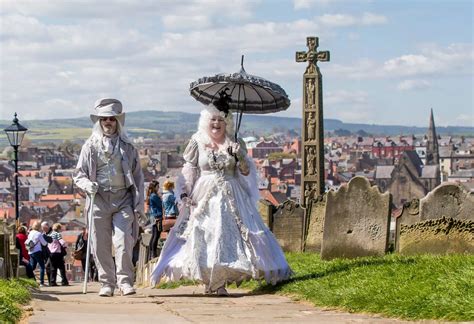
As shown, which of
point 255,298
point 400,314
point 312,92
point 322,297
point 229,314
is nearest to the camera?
point 400,314

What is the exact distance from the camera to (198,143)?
15961mm

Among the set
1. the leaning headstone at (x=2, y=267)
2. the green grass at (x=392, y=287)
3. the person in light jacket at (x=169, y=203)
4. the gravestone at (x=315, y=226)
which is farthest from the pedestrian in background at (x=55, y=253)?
the green grass at (x=392, y=287)

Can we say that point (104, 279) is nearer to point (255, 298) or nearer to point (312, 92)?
point (255, 298)

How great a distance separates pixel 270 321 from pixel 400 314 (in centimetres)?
102

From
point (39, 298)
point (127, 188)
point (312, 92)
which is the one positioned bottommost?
point (39, 298)

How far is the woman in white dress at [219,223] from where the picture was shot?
50.6 feet

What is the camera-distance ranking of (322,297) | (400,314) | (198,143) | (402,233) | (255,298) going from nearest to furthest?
(400,314) → (322,297) → (255,298) → (198,143) → (402,233)

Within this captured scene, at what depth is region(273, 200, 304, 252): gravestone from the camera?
24.0 meters

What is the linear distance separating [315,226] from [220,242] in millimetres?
7934

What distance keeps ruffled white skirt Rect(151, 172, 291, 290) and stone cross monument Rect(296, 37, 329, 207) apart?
1599 centimetres

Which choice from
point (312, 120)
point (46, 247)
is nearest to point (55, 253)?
point (46, 247)

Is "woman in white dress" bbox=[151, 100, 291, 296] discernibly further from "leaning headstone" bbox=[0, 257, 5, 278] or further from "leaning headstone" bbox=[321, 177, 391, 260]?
"leaning headstone" bbox=[321, 177, 391, 260]

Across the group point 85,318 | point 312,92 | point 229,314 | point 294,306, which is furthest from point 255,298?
point 312,92

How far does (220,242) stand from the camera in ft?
50.7
